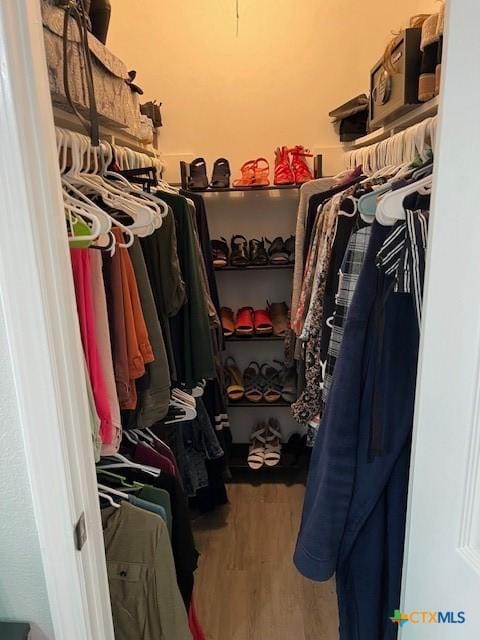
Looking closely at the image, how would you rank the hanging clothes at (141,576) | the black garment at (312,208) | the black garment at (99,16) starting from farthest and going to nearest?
the black garment at (312,208) < the black garment at (99,16) < the hanging clothes at (141,576)

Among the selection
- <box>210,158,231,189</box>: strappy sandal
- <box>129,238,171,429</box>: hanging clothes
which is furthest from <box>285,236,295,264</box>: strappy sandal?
<box>129,238,171,429</box>: hanging clothes

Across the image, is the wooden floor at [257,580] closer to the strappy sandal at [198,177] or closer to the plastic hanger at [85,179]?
the plastic hanger at [85,179]

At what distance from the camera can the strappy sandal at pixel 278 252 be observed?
2.30 m

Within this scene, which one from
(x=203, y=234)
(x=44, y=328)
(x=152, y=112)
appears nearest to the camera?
(x=44, y=328)

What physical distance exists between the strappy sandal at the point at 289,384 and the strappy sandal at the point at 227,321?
384 mm

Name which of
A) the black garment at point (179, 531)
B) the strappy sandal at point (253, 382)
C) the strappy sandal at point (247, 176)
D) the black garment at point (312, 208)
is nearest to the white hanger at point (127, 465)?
the black garment at point (179, 531)

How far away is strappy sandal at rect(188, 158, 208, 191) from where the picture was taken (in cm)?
220

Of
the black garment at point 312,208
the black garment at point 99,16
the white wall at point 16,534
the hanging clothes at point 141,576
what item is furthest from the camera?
the black garment at point 312,208

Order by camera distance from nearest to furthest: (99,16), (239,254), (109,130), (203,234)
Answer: (99,16)
(109,130)
(203,234)
(239,254)

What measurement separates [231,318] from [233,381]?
36 cm

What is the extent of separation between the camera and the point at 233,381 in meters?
2.50

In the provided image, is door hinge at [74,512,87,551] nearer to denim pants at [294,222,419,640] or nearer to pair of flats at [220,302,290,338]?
denim pants at [294,222,419,640]

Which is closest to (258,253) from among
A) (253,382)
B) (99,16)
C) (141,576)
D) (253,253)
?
(253,253)

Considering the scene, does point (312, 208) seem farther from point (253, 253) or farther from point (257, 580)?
point (257, 580)
